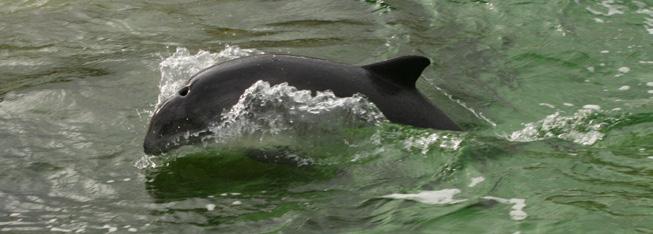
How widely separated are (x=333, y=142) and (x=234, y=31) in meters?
3.57

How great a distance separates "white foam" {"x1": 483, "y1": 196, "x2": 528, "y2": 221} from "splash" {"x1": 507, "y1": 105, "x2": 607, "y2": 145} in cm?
152

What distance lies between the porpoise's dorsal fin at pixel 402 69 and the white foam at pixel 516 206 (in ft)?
3.83

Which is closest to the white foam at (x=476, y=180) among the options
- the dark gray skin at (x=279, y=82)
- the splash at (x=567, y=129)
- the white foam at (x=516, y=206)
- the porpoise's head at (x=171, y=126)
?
the white foam at (x=516, y=206)

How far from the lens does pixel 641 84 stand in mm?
8180

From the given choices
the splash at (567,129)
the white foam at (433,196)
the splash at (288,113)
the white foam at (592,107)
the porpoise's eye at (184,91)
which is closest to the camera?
the white foam at (433,196)

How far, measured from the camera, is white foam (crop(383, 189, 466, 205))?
4992 millimetres

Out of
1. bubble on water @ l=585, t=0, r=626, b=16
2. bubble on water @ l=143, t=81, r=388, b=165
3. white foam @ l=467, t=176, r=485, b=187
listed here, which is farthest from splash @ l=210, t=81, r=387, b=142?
bubble on water @ l=585, t=0, r=626, b=16

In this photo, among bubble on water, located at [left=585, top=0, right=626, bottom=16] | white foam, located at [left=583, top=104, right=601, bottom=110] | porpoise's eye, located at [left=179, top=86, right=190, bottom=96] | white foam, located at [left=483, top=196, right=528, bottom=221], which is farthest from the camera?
bubble on water, located at [left=585, top=0, right=626, bottom=16]

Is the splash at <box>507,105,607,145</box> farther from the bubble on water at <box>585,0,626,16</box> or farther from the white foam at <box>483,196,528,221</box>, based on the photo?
the bubble on water at <box>585,0,626,16</box>

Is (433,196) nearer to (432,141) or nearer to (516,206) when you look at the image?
(516,206)

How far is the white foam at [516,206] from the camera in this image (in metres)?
4.61

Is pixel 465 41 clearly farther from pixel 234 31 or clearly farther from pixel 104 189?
pixel 104 189

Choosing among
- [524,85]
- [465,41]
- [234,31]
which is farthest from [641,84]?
[234,31]

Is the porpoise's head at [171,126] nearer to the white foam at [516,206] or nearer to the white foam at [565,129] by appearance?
the white foam at [516,206]
